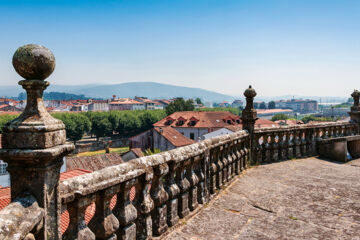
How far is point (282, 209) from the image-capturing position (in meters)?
5.02

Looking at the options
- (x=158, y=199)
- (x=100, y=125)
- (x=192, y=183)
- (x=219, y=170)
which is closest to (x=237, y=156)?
(x=219, y=170)

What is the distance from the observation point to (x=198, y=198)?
493cm

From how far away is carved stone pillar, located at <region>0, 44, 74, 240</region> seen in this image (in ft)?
6.86

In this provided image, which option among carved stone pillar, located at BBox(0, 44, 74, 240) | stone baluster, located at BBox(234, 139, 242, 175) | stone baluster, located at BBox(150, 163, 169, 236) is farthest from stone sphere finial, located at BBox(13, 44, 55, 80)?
stone baluster, located at BBox(234, 139, 242, 175)

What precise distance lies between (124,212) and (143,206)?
14.4 inches

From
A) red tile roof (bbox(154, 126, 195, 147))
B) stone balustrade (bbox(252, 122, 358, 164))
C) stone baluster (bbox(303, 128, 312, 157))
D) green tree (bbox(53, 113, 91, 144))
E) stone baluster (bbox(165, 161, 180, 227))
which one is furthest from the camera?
green tree (bbox(53, 113, 91, 144))

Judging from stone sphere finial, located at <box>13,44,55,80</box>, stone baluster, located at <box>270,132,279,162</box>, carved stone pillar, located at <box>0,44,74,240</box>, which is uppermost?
stone sphere finial, located at <box>13,44,55,80</box>

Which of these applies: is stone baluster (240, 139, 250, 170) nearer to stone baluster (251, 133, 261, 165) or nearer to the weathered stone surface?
stone baluster (251, 133, 261, 165)

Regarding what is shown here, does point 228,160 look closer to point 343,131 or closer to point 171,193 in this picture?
point 171,193

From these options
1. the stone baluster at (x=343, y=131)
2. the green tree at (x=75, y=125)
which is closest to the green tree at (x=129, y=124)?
the green tree at (x=75, y=125)

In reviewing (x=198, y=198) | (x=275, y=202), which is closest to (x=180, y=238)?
(x=198, y=198)

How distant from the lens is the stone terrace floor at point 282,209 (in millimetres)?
4125

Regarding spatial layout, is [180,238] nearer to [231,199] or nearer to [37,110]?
[231,199]

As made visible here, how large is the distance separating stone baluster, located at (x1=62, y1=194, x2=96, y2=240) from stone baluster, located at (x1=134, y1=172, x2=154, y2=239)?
0.87 meters
